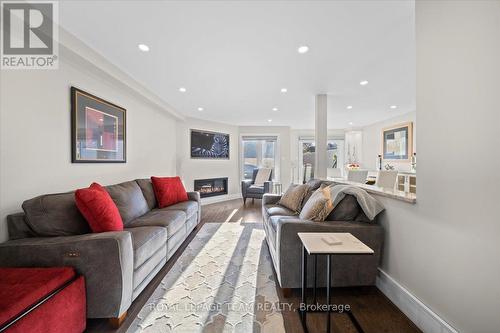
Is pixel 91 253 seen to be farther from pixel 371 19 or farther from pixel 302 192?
pixel 371 19

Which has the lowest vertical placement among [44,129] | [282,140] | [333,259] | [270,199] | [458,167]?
[333,259]

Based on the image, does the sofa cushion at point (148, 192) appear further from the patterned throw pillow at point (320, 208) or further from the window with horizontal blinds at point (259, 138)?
the window with horizontal blinds at point (259, 138)

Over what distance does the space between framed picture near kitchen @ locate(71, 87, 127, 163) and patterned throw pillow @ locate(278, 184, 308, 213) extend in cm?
259

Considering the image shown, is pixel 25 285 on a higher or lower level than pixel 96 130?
lower

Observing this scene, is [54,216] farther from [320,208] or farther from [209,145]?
[209,145]

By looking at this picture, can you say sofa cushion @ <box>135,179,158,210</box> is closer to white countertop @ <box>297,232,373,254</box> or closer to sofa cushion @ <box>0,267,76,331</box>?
sofa cushion @ <box>0,267,76,331</box>

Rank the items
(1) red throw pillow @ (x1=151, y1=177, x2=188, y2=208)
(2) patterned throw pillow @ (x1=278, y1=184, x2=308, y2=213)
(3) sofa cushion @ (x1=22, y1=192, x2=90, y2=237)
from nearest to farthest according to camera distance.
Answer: (3) sofa cushion @ (x1=22, y1=192, x2=90, y2=237) → (2) patterned throw pillow @ (x1=278, y1=184, x2=308, y2=213) → (1) red throw pillow @ (x1=151, y1=177, x2=188, y2=208)

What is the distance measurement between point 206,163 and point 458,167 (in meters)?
5.30

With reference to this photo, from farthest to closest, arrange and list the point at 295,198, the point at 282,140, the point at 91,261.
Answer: the point at 282,140 < the point at 295,198 < the point at 91,261

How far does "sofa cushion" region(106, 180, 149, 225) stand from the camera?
2234 mm

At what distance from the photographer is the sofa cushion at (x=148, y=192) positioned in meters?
2.95

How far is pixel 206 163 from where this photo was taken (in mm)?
5789

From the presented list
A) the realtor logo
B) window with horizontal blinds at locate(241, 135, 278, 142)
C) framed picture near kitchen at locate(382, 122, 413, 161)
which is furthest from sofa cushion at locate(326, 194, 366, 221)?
window with horizontal blinds at locate(241, 135, 278, 142)

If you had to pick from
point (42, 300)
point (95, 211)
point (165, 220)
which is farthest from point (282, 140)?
point (42, 300)
